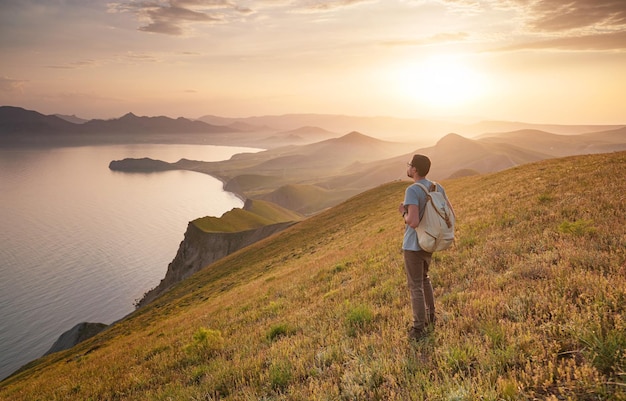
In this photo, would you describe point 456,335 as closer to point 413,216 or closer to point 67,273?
point 413,216

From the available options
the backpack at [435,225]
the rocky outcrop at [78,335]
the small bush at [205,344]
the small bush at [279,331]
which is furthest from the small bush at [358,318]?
the rocky outcrop at [78,335]

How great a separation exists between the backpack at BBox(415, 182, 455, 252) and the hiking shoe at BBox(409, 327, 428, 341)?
1624 millimetres

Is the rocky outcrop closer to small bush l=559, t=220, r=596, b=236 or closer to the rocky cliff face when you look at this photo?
the rocky cliff face

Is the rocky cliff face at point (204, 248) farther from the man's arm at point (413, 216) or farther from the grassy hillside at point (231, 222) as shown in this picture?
the man's arm at point (413, 216)

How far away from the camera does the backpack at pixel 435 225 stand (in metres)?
6.11

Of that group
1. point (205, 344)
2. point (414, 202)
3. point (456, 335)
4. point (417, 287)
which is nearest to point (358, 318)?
point (417, 287)

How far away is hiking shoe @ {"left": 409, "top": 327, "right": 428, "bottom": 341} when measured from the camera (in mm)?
6298

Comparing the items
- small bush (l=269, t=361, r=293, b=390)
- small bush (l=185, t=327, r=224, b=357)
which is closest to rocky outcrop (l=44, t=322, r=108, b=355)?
small bush (l=185, t=327, r=224, b=357)

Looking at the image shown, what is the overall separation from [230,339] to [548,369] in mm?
8451

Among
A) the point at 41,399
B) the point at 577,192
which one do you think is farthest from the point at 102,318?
the point at 577,192

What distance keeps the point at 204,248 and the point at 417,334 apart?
8890cm

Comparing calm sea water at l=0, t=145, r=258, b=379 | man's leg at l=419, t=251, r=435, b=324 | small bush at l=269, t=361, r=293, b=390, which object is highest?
man's leg at l=419, t=251, r=435, b=324

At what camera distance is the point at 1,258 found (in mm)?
128000

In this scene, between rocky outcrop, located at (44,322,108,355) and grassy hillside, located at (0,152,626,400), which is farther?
rocky outcrop, located at (44,322,108,355)
